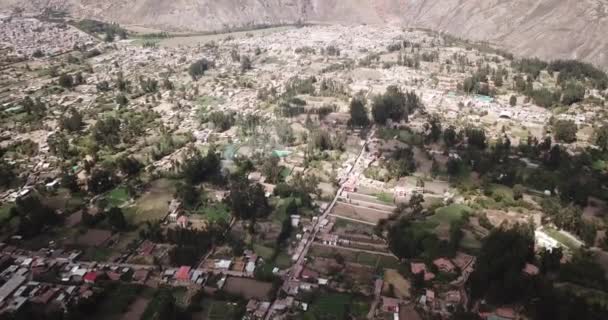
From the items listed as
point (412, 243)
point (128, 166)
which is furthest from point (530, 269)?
point (128, 166)

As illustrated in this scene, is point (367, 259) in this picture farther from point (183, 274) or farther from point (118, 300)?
point (118, 300)

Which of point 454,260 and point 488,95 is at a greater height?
point 488,95

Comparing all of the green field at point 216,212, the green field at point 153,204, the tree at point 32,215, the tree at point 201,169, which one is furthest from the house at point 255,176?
the tree at point 32,215

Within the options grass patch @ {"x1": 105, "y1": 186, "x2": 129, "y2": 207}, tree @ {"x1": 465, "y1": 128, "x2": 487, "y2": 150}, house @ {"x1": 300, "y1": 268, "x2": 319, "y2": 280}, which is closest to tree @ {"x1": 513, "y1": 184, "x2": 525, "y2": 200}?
tree @ {"x1": 465, "y1": 128, "x2": 487, "y2": 150}

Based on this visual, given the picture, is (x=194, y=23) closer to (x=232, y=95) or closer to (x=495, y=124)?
(x=232, y=95)

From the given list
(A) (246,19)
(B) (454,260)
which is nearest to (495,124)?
(B) (454,260)

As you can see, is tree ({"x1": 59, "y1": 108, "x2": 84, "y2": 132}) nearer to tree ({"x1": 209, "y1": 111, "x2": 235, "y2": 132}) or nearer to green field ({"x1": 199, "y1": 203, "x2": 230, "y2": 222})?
tree ({"x1": 209, "y1": 111, "x2": 235, "y2": 132})
